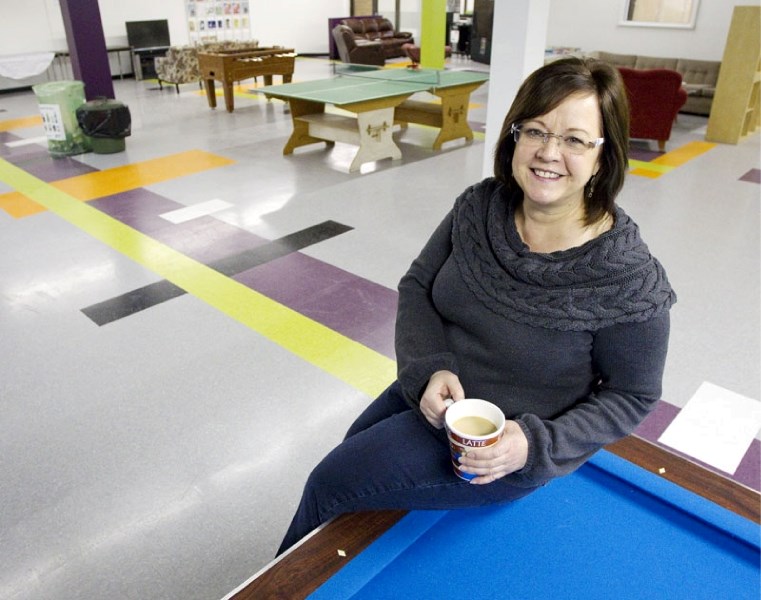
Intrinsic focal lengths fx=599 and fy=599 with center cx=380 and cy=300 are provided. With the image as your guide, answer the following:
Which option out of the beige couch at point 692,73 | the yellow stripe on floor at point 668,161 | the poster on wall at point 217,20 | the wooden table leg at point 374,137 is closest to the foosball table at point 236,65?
the wooden table leg at point 374,137

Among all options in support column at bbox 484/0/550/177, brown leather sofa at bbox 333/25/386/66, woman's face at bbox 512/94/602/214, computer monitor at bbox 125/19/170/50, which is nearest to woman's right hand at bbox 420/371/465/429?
woman's face at bbox 512/94/602/214

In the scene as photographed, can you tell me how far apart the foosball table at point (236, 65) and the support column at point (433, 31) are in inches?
75.7

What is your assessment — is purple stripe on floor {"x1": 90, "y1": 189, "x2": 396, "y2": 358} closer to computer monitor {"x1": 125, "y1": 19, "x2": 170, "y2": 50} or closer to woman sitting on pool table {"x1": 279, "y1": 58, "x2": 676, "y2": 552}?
woman sitting on pool table {"x1": 279, "y1": 58, "x2": 676, "y2": 552}

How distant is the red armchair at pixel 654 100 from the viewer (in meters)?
6.24

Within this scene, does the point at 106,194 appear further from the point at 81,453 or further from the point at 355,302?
the point at 81,453

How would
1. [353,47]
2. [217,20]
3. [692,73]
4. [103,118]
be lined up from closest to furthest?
[103,118] → [692,73] → [217,20] → [353,47]

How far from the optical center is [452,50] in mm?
14734

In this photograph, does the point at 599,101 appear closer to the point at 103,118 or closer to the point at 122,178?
the point at 122,178

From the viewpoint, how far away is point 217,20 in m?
11.8

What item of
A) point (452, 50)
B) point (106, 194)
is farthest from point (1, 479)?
point (452, 50)

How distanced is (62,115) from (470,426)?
618 cm

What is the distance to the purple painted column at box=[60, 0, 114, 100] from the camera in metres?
6.45

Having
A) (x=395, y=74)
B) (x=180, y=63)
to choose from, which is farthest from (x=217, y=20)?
(x=395, y=74)

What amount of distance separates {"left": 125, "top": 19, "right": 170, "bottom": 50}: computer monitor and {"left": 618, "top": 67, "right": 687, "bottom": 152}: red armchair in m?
8.27
